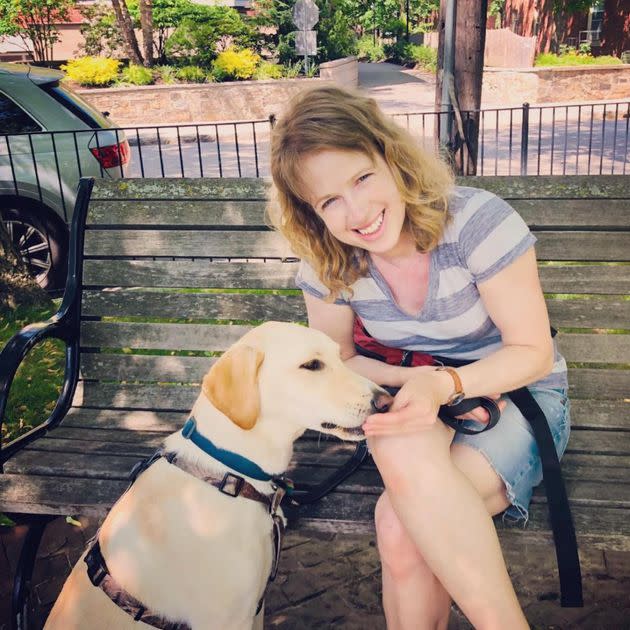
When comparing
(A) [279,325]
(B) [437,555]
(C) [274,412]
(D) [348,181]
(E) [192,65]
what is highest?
(D) [348,181]

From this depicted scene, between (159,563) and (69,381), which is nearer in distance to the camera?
(159,563)

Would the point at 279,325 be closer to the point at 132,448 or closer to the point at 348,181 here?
the point at 348,181

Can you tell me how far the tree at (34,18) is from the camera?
885 inches

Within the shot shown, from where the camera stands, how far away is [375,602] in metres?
3.01

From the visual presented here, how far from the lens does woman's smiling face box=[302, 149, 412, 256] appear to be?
2.29 m

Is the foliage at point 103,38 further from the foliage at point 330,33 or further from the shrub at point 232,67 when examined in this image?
the foliage at point 330,33

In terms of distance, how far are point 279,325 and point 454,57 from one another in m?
4.84

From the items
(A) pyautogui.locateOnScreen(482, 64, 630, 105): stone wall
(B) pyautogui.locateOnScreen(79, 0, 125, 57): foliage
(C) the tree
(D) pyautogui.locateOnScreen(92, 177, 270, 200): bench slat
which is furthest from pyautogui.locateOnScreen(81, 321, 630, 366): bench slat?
(C) the tree

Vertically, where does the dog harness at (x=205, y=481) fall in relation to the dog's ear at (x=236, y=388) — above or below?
below

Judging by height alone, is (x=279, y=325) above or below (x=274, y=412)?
above

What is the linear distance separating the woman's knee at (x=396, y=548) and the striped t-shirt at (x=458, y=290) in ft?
2.01

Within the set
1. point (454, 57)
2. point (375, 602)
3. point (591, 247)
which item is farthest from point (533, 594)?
point (454, 57)

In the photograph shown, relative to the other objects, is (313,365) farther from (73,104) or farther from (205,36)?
(205,36)

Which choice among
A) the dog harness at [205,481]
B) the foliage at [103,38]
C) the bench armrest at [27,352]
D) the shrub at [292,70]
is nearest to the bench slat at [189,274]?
the bench armrest at [27,352]
